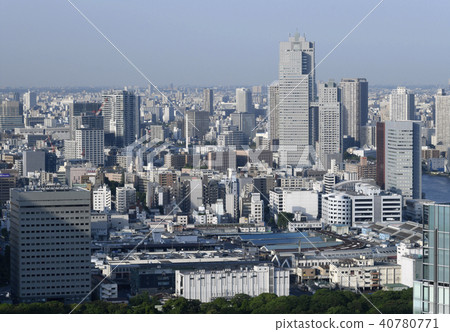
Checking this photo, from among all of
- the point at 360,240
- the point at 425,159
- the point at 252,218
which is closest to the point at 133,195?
the point at 252,218

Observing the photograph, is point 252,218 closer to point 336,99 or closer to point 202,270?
point 202,270

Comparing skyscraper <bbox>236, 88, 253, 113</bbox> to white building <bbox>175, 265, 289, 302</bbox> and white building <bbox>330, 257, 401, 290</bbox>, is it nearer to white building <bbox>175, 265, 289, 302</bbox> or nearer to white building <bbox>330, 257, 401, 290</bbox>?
white building <bbox>330, 257, 401, 290</bbox>

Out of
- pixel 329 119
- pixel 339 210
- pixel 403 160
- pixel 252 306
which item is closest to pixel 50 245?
pixel 252 306

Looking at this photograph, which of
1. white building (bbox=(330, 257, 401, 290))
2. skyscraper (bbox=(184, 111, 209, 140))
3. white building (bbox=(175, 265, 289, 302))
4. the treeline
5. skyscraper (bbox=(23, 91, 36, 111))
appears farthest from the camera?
skyscraper (bbox=(184, 111, 209, 140))

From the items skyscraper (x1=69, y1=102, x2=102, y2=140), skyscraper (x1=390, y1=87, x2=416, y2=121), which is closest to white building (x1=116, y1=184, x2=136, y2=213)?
skyscraper (x1=69, y1=102, x2=102, y2=140)

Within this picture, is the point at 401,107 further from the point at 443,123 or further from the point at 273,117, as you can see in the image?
the point at 443,123

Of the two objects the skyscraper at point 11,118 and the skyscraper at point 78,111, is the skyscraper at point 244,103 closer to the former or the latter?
the skyscraper at point 78,111
